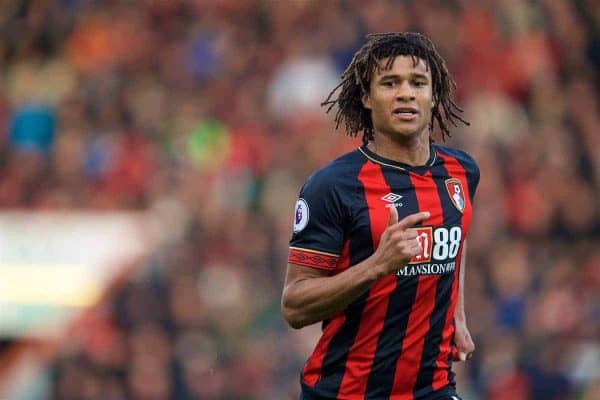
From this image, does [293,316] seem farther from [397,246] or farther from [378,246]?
[397,246]

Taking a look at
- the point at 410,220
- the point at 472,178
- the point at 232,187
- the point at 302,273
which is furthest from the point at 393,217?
the point at 232,187

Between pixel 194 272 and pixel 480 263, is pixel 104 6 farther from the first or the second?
pixel 480 263

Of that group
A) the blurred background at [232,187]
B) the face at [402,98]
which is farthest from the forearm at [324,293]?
the blurred background at [232,187]

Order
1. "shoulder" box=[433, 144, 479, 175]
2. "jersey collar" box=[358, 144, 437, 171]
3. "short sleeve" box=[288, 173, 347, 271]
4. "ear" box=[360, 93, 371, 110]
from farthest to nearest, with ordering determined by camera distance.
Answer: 1. "shoulder" box=[433, 144, 479, 175]
2. "ear" box=[360, 93, 371, 110]
3. "jersey collar" box=[358, 144, 437, 171]
4. "short sleeve" box=[288, 173, 347, 271]

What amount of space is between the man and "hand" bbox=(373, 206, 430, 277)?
138 mm

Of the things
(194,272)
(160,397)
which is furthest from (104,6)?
(160,397)

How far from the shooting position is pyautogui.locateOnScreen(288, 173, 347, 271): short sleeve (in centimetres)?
496

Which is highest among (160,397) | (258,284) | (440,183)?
(440,183)

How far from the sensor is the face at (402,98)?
508 cm

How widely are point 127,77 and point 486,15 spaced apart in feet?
13.4

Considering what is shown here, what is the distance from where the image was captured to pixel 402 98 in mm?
5066

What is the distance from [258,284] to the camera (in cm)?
1188

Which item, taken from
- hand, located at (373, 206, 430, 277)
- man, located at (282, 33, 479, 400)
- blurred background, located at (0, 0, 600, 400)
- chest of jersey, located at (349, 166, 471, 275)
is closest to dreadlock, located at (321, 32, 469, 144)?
man, located at (282, 33, 479, 400)

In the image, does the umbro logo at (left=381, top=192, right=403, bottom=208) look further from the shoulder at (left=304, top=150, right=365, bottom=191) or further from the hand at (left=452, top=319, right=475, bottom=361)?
the hand at (left=452, top=319, right=475, bottom=361)
